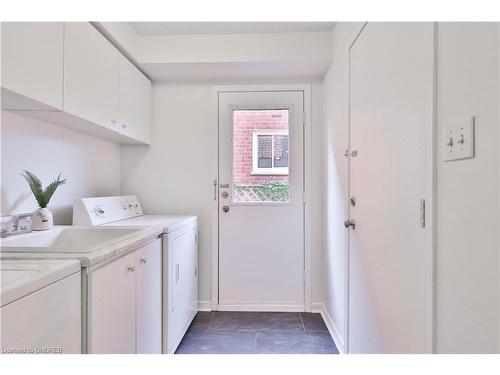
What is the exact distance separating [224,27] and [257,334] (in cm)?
240

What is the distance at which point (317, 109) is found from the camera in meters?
2.46

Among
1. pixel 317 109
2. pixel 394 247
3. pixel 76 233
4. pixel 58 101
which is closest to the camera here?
pixel 394 247

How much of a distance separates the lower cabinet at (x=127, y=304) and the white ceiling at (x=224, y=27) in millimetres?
1630

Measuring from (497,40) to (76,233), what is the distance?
1.99 metres

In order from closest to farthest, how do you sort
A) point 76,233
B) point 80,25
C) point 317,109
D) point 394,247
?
→ point 394,247 → point 80,25 → point 76,233 → point 317,109

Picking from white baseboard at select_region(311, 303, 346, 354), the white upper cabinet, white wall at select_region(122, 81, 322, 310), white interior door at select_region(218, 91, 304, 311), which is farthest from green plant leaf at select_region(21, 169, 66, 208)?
white baseboard at select_region(311, 303, 346, 354)

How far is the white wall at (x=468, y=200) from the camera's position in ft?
2.14

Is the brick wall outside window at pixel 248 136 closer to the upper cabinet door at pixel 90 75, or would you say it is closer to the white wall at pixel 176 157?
the white wall at pixel 176 157

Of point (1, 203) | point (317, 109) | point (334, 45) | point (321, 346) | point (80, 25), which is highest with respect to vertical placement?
point (334, 45)

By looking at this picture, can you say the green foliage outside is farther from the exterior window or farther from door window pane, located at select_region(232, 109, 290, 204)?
the exterior window

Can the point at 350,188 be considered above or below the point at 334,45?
below

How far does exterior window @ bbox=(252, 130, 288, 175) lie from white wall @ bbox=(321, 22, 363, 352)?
362 mm
